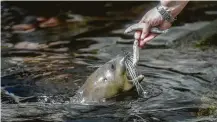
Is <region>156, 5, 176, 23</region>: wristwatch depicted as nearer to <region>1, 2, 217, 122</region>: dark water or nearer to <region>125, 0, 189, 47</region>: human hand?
<region>125, 0, 189, 47</region>: human hand

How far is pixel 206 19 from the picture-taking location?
9.16 m

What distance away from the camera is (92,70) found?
22.5 ft

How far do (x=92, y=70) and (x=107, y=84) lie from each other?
1.20 meters

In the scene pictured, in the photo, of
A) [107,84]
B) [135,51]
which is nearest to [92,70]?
[107,84]

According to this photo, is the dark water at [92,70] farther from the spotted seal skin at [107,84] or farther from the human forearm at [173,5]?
the human forearm at [173,5]

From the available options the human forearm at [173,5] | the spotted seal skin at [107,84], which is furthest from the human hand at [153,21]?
the spotted seal skin at [107,84]

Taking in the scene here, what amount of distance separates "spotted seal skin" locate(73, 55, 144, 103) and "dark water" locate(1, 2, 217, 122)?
0.13 m

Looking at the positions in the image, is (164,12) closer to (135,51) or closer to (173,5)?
(173,5)

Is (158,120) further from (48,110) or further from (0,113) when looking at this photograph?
(0,113)

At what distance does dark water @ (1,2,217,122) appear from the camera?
520 cm

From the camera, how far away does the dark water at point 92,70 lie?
5.20m

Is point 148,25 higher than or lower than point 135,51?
higher

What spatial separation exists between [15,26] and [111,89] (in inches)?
196

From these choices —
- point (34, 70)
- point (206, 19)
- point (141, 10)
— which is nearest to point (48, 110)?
point (34, 70)
